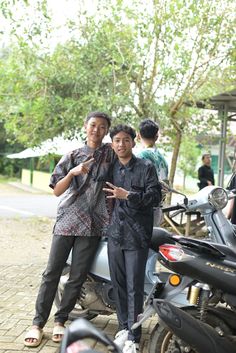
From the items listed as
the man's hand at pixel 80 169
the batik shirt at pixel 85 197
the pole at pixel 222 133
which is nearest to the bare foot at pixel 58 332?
the batik shirt at pixel 85 197

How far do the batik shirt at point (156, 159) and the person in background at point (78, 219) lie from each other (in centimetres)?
43

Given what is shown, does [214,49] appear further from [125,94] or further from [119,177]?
[119,177]

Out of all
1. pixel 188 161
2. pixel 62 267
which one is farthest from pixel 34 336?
pixel 188 161

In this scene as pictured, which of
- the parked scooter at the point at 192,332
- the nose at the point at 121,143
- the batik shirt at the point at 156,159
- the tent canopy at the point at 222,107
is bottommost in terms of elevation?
the parked scooter at the point at 192,332

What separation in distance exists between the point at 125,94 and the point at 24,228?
3789 millimetres

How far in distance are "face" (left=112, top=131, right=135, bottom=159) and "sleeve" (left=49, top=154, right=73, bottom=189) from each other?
1.33ft

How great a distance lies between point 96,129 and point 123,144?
1.03 feet

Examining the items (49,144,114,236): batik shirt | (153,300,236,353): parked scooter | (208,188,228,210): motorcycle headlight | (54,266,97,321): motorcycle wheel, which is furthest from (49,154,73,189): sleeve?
(153,300,236,353): parked scooter

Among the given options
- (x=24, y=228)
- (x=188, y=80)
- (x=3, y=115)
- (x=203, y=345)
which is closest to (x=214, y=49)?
(x=188, y=80)

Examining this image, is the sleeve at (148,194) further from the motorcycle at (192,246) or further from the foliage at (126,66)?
the foliage at (126,66)

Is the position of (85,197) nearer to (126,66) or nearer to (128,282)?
(128,282)

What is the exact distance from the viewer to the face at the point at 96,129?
381cm

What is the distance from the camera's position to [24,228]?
10.8 meters

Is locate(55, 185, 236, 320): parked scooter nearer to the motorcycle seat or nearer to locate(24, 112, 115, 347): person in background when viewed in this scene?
the motorcycle seat
